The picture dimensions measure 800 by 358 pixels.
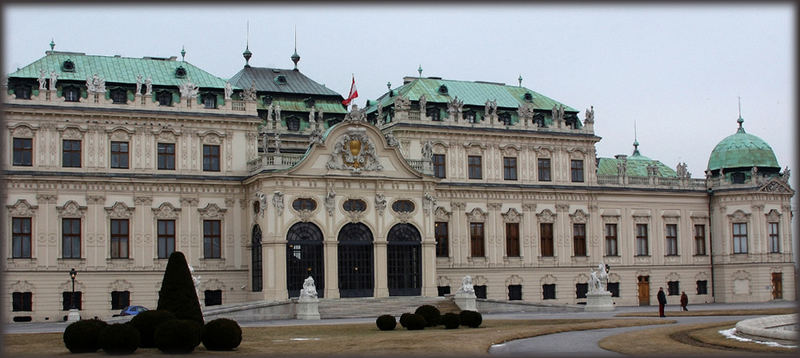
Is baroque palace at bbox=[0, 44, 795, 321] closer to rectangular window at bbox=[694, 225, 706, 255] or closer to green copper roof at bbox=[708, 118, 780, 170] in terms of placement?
rectangular window at bbox=[694, 225, 706, 255]

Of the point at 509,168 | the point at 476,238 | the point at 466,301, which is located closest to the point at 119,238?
the point at 466,301

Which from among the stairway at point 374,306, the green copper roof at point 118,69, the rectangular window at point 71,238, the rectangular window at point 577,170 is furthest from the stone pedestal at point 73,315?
the rectangular window at point 577,170

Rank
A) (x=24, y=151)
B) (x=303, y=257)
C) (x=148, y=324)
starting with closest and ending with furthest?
(x=148, y=324) < (x=24, y=151) < (x=303, y=257)

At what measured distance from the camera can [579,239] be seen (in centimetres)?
6800

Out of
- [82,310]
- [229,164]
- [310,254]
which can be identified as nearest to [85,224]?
[82,310]

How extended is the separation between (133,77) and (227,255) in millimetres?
11903

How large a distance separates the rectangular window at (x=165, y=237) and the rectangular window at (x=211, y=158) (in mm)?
3853

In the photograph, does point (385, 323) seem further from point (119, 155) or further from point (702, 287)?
point (702, 287)

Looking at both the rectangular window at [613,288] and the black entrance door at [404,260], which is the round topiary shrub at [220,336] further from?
the rectangular window at [613,288]

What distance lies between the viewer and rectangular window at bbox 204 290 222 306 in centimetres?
5775

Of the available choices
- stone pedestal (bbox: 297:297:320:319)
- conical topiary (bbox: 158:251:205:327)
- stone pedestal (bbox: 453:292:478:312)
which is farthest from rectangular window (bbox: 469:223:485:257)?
conical topiary (bbox: 158:251:205:327)

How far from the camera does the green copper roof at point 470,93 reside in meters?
66.9

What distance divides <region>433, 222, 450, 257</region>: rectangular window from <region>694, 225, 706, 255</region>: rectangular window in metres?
19.9

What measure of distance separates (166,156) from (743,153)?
41556 millimetres
